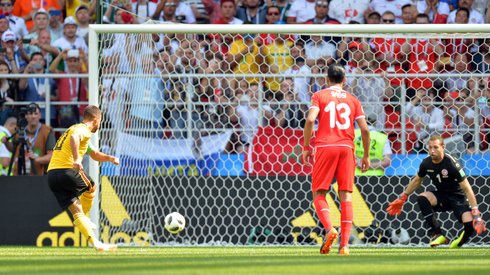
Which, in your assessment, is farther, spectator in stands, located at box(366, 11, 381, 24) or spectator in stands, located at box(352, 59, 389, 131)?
spectator in stands, located at box(366, 11, 381, 24)

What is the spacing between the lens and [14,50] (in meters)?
16.4

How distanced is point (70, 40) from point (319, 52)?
4533 millimetres

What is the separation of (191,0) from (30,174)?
4.24m

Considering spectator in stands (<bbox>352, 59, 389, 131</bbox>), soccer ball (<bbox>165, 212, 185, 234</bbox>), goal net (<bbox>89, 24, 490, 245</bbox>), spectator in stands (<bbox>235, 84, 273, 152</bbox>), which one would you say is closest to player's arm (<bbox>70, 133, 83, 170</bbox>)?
soccer ball (<bbox>165, 212, 185, 234</bbox>)

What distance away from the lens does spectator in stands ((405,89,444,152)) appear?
13.5 meters

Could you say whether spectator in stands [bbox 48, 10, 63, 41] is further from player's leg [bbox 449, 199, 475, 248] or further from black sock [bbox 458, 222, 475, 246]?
black sock [bbox 458, 222, 475, 246]

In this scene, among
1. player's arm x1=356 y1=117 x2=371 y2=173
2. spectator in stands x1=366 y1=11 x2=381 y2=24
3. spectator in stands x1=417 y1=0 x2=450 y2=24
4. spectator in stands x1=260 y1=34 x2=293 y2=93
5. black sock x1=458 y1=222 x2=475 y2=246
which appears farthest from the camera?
spectator in stands x1=417 y1=0 x2=450 y2=24

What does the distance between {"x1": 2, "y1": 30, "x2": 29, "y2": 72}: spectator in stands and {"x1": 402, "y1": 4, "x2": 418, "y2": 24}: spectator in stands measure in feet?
18.9

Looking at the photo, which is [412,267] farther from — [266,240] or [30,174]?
[30,174]

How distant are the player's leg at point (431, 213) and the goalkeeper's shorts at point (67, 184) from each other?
3.91 m

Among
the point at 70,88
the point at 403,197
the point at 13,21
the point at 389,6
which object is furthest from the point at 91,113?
the point at 13,21

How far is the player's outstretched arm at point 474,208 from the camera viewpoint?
38.0 feet

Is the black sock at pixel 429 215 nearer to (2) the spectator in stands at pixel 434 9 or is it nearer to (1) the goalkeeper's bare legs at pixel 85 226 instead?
(1) the goalkeeper's bare legs at pixel 85 226

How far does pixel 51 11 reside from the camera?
17031 millimetres
